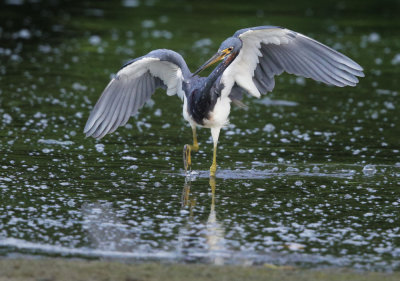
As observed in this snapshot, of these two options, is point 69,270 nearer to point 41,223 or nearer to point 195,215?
point 41,223

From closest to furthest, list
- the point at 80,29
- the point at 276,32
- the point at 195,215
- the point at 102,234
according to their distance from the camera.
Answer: the point at 102,234 → the point at 195,215 → the point at 276,32 → the point at 80,29

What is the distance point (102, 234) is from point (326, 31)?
11924 mm

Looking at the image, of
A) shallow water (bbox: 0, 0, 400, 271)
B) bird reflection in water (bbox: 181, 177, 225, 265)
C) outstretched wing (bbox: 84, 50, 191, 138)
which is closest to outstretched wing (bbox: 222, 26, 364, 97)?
outstretched wing (bbox: 84, 50, 191, 138)

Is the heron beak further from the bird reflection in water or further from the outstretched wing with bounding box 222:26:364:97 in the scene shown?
the bird reflection in water

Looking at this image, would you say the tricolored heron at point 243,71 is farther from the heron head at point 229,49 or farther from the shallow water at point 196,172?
the shallow water at point 196,172

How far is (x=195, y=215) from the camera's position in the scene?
648cm

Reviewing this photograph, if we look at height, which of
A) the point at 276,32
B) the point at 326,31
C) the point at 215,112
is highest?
the point at 326,31

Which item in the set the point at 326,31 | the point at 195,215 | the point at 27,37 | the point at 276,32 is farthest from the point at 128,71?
the point at 326,31

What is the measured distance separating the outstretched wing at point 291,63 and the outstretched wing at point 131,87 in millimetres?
579

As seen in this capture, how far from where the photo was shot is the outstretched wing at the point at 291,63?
7.61m

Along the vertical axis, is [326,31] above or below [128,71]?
above

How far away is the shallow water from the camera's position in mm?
5770

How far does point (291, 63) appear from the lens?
7699 millimetres

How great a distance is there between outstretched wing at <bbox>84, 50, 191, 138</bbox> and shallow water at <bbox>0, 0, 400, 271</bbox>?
0.43 metres
